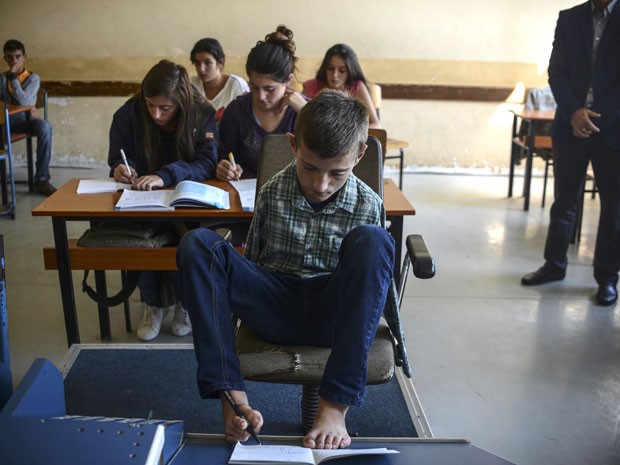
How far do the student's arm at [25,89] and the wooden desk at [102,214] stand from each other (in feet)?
10.1

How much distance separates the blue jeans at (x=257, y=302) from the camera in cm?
138

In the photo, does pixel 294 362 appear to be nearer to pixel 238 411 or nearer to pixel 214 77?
pixel 238 411

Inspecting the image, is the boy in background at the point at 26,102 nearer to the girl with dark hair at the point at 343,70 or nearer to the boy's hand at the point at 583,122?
the girl with dark hair at the point at 343,70

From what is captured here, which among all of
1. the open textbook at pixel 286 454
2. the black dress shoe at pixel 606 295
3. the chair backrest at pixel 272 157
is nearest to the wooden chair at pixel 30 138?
the chair backrest at pixel 272 157

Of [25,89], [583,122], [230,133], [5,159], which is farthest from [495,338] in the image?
[25,89]

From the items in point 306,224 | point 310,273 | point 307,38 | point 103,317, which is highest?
point 307,38

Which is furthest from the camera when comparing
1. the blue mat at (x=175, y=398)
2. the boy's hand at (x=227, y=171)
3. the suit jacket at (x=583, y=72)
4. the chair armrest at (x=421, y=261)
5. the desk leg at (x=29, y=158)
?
the desk leg at (x=29, y=158)

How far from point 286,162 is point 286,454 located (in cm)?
90

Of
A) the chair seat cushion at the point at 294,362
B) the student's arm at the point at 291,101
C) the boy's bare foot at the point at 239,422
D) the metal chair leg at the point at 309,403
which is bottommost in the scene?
the metal chair leg at the point at 309,403

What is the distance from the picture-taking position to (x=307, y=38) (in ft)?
19.2

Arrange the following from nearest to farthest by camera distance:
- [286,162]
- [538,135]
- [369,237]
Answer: [369,237]
[286,162]
[538,135]

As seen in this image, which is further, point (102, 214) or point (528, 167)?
point (528, 167)

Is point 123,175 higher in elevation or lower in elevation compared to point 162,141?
lower

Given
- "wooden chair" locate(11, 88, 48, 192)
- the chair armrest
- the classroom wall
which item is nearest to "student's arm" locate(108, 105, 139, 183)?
the chair armrest
